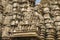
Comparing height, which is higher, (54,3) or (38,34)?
(54,3)

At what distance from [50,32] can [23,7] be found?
2240mm

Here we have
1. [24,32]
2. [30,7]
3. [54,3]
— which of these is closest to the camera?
[24,32]

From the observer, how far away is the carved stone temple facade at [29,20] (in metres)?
13.7

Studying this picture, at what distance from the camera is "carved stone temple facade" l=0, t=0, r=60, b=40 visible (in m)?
13.7

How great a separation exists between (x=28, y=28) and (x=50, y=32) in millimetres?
1915

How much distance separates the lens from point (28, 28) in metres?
13.7

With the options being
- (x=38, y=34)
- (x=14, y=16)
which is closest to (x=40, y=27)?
(x=38, y=34)

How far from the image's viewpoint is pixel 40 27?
47.2 feet

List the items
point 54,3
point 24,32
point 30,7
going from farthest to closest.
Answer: point 54,3 → point 30,7 → point 24,32

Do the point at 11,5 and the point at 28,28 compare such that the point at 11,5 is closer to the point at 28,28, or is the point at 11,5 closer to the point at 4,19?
the point at 4,19

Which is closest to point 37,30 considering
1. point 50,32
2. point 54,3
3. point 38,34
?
point 38,34

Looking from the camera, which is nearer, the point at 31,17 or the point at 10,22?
the point at 31,17

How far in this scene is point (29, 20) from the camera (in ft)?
45.5

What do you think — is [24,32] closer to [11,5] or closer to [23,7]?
[23,7]
